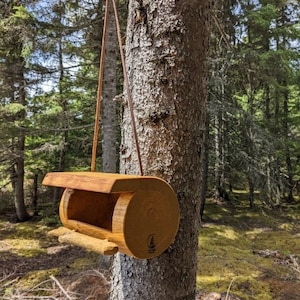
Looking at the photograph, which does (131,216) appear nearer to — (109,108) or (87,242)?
(87,242)

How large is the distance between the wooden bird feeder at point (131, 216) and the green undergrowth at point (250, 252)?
74.8 inches

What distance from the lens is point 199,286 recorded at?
146 inches

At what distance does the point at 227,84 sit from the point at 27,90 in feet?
15.6

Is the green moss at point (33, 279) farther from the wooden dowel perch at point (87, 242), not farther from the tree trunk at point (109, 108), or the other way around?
the wooden dowel perch at point (87, 242)

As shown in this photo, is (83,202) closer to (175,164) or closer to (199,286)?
(175,164)

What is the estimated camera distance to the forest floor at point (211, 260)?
355 centimetres

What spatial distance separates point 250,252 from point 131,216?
537 cm

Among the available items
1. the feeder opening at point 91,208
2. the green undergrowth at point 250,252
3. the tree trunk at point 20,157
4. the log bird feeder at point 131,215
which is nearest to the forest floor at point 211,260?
the green undergrowth at point 250,252

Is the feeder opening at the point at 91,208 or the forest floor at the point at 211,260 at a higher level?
the feeder opening at the point at 91,208

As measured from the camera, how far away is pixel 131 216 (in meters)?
0.98

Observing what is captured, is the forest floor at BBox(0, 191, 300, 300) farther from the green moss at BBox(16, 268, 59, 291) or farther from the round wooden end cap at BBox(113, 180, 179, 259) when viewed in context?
the round wooden end cap at BBox(113, 180, 179, 259)

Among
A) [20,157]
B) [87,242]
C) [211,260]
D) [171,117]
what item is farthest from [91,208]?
[20,157]

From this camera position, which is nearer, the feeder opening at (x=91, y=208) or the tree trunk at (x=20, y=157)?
the feeder opening at (x=91, y=208)

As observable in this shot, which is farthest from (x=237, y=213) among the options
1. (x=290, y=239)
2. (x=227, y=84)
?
(x=227, y=84)
